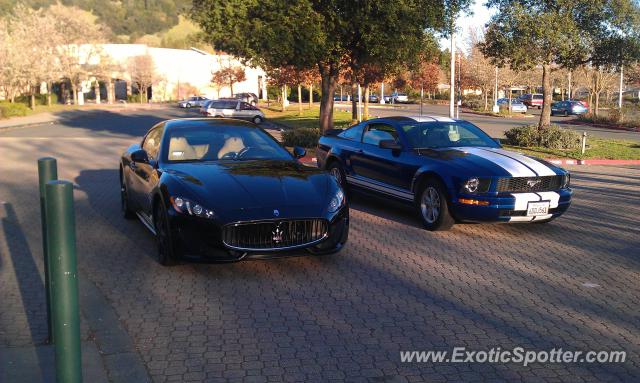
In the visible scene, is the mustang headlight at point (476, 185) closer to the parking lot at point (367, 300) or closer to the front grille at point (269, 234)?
the parking lot at point (367, 300)

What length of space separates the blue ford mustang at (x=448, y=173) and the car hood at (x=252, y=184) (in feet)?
6.58

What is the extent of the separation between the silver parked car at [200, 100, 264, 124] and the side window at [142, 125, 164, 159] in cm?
3337

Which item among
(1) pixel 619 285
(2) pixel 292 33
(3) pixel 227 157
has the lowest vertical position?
(1) pixel 619 285

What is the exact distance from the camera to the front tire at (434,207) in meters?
8.23

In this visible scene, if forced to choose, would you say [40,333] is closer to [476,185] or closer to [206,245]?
[206,245]

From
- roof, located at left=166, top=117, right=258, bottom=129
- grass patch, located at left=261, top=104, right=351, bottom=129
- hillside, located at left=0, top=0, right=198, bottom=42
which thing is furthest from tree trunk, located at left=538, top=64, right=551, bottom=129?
hillside, located at left=0, top=0, right=198, bottom=42

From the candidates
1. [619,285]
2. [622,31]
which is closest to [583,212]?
[619,285]

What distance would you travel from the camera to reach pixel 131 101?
3297 inches

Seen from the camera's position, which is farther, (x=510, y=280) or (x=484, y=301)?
(x=510, y=280)

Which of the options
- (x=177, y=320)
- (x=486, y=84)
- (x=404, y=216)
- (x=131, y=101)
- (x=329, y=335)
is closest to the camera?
(x=329, y=335)

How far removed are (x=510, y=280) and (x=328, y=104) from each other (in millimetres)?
13395

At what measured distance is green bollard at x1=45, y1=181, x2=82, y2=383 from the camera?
3143mm

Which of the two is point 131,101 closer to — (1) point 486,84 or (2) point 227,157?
(1) point 486,84

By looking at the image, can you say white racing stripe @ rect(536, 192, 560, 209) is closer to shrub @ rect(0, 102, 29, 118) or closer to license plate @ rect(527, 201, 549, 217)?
license plate @ rect(527, 201, 549, 217)
